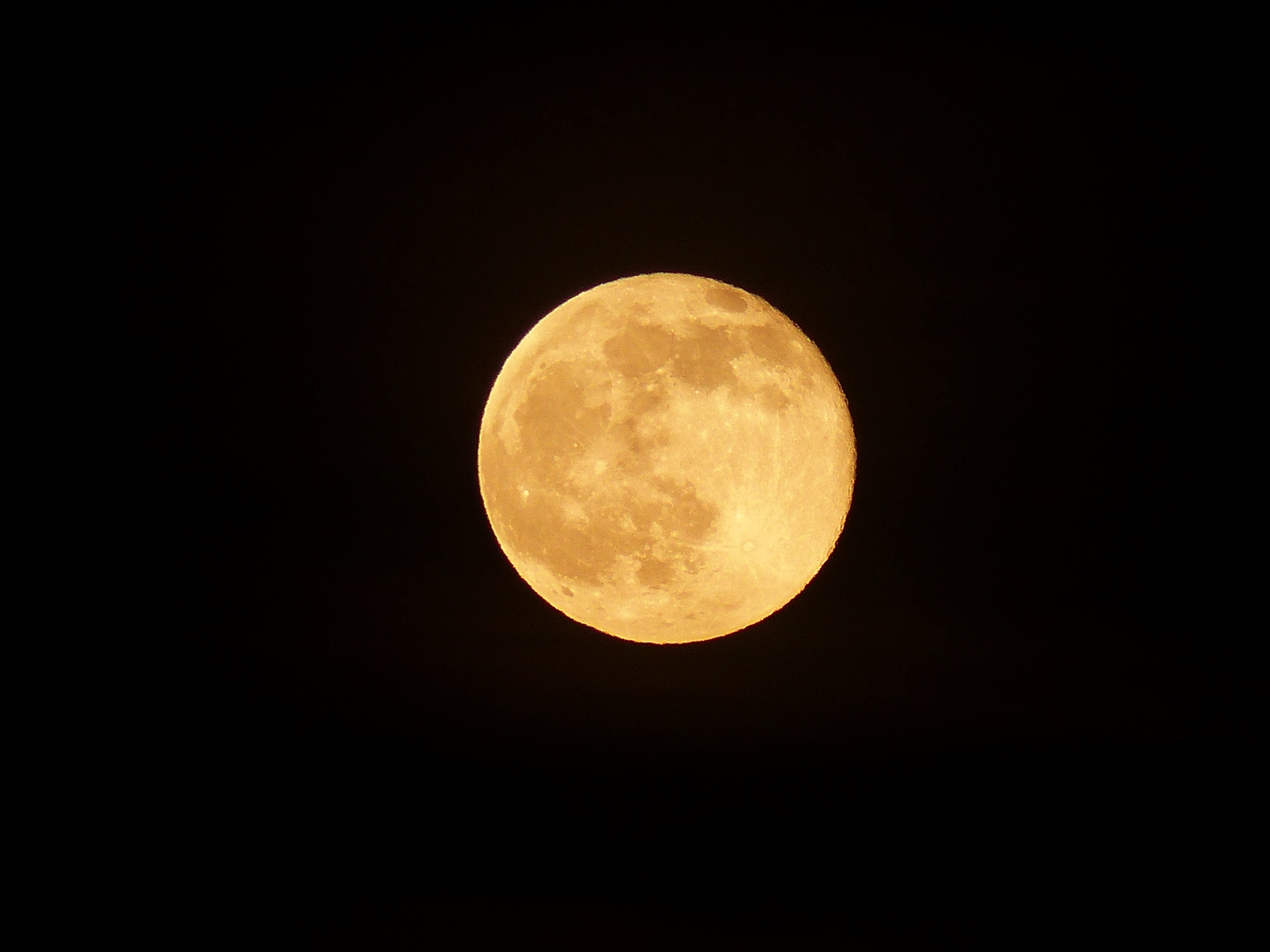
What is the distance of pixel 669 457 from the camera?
66.3 inches

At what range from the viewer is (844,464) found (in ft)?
6.35

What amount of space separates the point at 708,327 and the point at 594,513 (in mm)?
469

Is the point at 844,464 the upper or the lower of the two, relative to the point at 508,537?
upper

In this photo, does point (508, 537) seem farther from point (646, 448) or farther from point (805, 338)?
point (805, 338)

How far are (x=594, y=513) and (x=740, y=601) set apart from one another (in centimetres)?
39

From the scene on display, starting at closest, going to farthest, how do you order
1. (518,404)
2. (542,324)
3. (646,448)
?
(646,448), (518,404), (542,324)

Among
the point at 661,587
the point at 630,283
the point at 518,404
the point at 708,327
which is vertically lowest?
the point at 661,587

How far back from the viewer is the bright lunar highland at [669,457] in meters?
1.70

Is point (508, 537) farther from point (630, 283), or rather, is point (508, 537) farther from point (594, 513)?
point (630, 283)

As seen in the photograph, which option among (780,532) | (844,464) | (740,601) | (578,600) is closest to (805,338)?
(844,464)

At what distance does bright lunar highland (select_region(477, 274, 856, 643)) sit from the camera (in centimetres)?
170

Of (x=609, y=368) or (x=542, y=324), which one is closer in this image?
(x=609, y=368)

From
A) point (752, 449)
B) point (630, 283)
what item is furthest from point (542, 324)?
point (752, 449)

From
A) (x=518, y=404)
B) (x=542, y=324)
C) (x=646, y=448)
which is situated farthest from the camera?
(x=542, y=324)
